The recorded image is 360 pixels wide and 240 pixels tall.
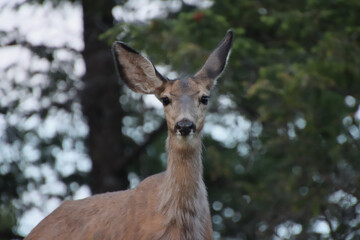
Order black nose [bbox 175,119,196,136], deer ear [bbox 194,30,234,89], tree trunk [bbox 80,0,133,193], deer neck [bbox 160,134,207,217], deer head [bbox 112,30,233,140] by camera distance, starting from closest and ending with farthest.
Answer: black nose [bbox 175,119,196,136] < deer neck [bbox 160,134,207,217] < deer head [bbox 112,30,233,140] < deer ear [bbox 194,30,234,89] < tree trunk [bbox 80,0,133,193]

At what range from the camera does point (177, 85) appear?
7.79 meters

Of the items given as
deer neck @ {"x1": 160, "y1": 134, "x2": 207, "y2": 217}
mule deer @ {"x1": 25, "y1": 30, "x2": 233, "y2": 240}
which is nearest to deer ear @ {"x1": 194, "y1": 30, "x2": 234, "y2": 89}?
mule deer @ {"x1": 25, "y1": 30, "x2": 233, "y2": 240}

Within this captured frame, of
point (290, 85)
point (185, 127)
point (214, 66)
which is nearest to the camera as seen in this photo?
point (185, 127)

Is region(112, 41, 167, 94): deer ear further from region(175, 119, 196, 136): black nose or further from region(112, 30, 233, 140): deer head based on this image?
region(175, 119, 196, 136): black nose

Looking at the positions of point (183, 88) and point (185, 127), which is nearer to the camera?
point (185, 127)

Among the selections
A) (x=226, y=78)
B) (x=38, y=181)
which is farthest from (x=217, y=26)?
(x=38, y=181)

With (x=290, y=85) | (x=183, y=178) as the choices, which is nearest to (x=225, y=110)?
(x=290, y=85)

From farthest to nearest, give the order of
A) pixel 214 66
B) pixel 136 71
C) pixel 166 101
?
pixel 214 66 → pixel 136 71 → pixel 166 101

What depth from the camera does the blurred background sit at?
10609mm

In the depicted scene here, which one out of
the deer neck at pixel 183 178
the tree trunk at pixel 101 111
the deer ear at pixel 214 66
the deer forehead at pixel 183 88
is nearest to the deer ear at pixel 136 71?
the deer forehead at pixel 183 88

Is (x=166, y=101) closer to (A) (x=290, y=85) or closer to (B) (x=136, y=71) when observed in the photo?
(B) (x=136, y=71)

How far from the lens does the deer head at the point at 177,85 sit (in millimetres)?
7343

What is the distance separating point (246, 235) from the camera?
12250 millimetres

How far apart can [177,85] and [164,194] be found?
1240 millimetres
